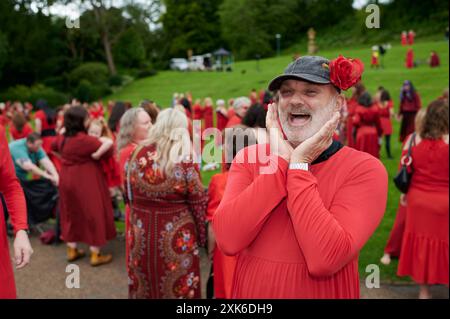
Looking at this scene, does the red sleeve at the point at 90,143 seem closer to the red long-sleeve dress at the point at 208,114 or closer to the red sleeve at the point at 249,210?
the red sleeve at the point at 249,210

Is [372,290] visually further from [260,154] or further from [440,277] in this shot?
[260,154]

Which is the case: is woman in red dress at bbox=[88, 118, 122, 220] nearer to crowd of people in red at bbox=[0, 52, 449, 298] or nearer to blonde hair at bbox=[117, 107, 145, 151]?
crowd of people in red at bbox=[0, 52, 449, 298]

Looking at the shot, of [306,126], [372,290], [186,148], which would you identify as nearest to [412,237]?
[372,290]

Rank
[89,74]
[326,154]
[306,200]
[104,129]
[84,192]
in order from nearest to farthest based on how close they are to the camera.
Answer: [306,200] → [326,154] → [84,192] → [104,129] → [89,74]

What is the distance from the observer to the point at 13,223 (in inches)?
110

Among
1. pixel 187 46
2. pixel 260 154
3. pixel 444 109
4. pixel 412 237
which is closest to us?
pixel 260 154

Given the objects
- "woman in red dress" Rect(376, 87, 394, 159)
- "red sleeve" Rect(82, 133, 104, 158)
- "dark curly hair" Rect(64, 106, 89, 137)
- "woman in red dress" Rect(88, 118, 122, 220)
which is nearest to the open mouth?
"dark curly hair" Rect(64, 106, 89, 137)

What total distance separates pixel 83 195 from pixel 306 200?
180 inches

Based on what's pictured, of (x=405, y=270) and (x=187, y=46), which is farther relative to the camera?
(x=187, y=46)

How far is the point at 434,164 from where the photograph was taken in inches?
173

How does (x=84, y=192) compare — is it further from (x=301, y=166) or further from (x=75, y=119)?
(x=301, y=166)

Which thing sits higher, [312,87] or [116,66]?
[116,66]

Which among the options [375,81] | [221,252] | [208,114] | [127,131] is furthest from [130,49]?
[221,252]
